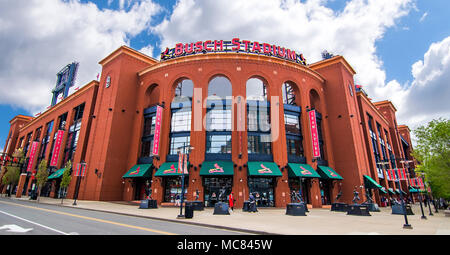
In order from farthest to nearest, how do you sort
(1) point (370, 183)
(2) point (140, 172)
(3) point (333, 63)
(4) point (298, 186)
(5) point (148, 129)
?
(3) point (333, 63) < (5) point (148, 129) < (1) point (370, 183) < (4) point (298, 186) < (2) point (140, 172)

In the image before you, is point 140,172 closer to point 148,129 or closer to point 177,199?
point 177,199

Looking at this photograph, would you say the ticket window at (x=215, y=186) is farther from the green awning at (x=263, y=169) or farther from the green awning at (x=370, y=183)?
the green awning at (x=370, y=183)

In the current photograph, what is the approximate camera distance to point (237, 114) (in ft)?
96.4

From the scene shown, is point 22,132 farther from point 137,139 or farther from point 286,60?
point 286,60

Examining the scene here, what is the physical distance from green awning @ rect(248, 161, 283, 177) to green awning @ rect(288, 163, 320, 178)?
6.16ft

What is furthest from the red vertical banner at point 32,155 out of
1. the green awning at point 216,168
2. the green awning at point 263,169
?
the green awning at point 263,169

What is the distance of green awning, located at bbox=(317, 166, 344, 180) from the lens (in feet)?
95.2

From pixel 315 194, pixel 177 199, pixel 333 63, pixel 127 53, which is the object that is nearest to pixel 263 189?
pixel 315 194

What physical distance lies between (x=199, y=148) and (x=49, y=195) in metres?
35.7

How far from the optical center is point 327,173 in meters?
29.2

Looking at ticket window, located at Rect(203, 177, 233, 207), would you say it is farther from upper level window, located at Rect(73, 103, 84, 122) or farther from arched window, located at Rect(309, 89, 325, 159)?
upper level window, located at Rect(73, 103, 84, 122)

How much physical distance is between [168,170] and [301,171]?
16.6 meters
